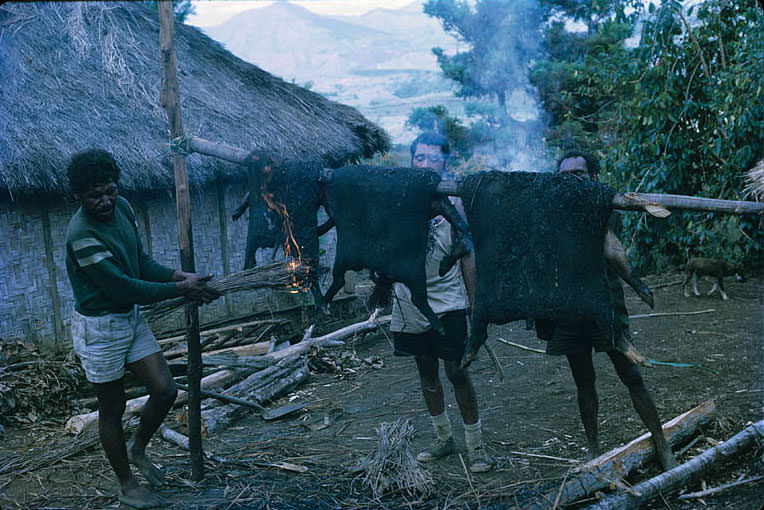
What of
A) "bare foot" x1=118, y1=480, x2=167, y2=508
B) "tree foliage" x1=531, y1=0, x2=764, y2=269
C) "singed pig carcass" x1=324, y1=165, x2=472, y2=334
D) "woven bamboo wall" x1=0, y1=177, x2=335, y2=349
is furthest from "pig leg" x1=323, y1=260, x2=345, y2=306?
"tree foliage" x1=531, y1=0, x2=764, y2=269

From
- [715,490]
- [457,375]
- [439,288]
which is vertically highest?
[439,288]

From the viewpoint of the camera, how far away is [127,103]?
21.4 ft

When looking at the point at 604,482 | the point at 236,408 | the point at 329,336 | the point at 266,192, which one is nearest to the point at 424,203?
the point at 266,192

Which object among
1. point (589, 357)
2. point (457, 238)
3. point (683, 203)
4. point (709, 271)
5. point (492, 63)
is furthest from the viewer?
point (492, 63)

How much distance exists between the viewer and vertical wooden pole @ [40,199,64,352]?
5.93 meters

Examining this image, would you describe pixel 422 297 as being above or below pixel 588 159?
below

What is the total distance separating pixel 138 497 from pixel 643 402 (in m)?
2.85

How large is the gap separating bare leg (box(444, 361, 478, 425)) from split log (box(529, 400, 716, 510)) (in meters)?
0.69

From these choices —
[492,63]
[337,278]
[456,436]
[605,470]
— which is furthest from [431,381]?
[492,63]

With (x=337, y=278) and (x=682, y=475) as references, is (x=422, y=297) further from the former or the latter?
(x=682, y=475)

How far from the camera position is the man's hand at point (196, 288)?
3127 mm

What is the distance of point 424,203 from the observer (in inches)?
119

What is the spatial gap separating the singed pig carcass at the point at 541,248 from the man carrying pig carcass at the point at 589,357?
0.91 ft

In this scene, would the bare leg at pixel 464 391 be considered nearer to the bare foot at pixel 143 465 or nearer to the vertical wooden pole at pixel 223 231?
the bare foot at pixel 143 465
